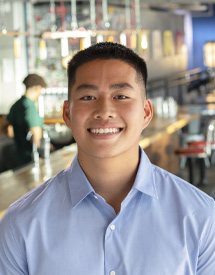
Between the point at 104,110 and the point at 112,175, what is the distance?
0.16m

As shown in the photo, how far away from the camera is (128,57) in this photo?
1.31 m

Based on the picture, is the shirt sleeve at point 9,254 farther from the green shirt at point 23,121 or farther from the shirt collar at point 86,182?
the green shirt at point 23,121

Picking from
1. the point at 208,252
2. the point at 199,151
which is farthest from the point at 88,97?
the point at 199,151

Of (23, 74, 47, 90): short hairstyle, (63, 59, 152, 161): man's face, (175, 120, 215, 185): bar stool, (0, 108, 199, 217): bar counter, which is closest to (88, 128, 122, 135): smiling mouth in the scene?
(63, 59, 152, 161): man's face

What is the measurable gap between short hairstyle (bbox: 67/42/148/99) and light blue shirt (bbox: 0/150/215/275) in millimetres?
269

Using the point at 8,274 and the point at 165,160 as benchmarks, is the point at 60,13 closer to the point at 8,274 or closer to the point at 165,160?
the point at 165,160

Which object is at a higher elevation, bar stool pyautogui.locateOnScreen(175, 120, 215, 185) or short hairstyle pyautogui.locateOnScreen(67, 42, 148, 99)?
short hairstyle pyautogui.locateOnScreen(67, 42, 148, 99)

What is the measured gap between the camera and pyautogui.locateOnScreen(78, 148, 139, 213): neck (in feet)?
4.17

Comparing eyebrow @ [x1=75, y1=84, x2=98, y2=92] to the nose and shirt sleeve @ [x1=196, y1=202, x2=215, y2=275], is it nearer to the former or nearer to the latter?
the nose

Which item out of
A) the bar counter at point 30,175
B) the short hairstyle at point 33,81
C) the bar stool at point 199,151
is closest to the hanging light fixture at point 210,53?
the bar stool at point 199,151

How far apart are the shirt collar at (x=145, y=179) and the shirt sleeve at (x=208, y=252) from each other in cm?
13

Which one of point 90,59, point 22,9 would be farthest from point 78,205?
point 22,9

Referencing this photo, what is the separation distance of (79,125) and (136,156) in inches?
6.6

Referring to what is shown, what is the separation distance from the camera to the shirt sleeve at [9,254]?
1.20 metres
